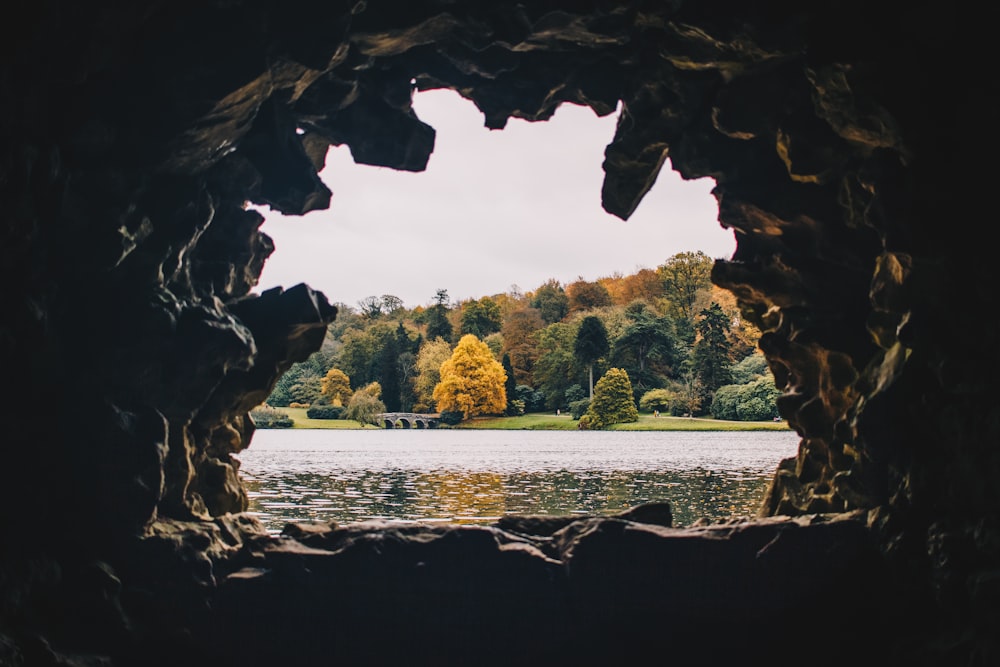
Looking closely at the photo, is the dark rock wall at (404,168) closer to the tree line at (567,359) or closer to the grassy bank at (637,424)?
the grassy bank at (637,424)

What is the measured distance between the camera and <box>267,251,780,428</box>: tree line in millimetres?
58969

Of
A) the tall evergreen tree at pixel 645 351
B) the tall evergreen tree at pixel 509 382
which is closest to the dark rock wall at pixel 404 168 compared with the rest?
the tall evergreen tree at pixel 645 351

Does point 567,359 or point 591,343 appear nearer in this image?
point 591,343

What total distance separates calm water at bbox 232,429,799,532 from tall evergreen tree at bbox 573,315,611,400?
19.2 m

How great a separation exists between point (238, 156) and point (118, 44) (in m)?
2.49

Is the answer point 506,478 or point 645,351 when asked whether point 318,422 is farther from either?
point 506,478

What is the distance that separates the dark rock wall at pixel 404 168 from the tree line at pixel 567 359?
47.2 meters

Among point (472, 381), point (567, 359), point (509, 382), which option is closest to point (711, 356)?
point (567, 359)

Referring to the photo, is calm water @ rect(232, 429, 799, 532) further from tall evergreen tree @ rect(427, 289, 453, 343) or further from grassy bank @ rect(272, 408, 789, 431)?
tall evergreen tree @ rect(427, 289, 453, 343)

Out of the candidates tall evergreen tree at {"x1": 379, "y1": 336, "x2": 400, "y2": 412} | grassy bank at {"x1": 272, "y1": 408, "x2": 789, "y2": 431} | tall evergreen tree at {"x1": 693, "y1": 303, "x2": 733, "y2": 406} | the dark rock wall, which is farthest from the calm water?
tall evergreen tree at {"x1": 379, "y1": 336, "x2": 400, "y2": 412}

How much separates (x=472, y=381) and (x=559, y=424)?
8.09 meters

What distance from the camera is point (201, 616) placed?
26.5 feet

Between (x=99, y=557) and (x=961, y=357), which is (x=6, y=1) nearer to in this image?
(x=99, y=557)

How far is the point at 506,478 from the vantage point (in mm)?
24547
